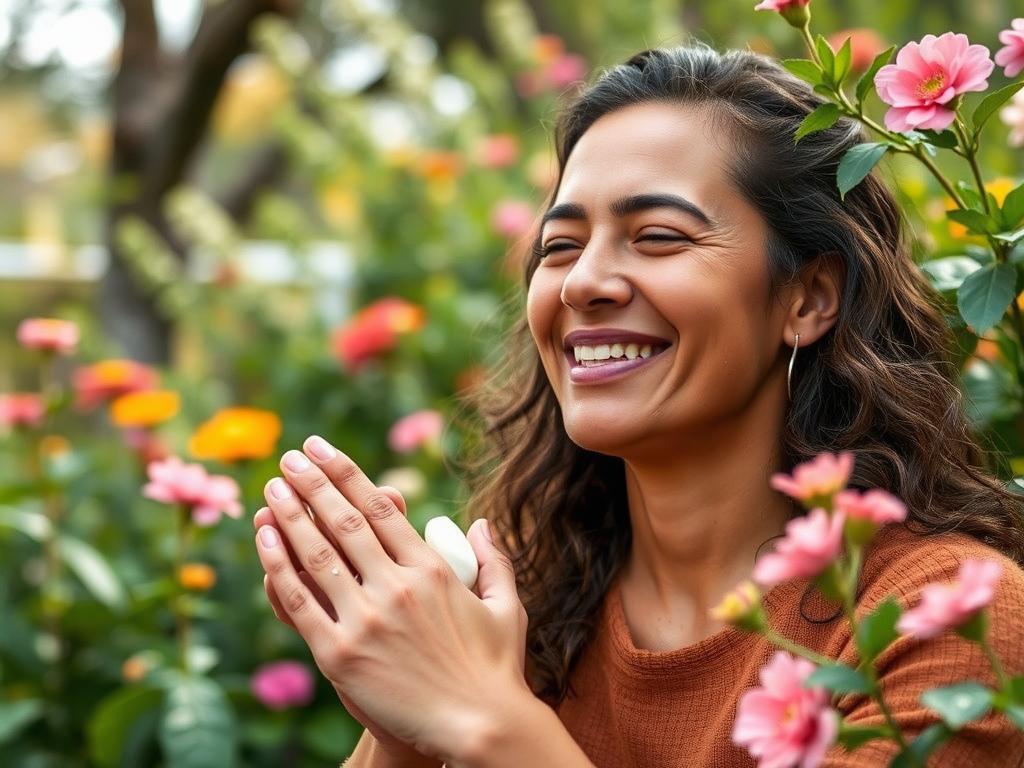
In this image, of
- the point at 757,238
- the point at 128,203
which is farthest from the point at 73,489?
the point at 128,203

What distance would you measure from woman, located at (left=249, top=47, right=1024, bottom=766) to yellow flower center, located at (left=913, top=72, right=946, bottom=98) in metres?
0.36

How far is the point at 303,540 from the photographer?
142 cm

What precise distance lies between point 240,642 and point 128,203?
109 inches

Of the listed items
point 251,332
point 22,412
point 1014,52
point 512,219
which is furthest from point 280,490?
point 251,332

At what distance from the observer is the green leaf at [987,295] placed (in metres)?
1.40

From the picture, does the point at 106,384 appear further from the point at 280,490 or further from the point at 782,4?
the point at 782,4

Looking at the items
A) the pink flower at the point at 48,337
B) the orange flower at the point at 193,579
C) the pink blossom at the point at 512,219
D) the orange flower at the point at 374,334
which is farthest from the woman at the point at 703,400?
the pink blossom at the point at 512,219

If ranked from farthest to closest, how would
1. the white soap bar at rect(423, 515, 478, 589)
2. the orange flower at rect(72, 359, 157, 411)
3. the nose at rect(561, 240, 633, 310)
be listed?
the orange flower at rect(72, 359, 157, 411) < the nose at rect(561, 240, 633, 310) < the white soap bar at rect(423, 515, 478, 589)

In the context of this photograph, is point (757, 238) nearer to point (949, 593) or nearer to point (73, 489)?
point (949, 593)

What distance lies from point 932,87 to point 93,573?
7.32 feet

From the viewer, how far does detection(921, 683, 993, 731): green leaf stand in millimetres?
949

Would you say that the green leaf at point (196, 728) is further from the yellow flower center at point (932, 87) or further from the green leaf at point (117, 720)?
the yellow flower center at point (932, 87)

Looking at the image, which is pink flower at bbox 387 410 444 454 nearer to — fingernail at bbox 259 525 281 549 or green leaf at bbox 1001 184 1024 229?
fingernail at bbox 259 525 281 549

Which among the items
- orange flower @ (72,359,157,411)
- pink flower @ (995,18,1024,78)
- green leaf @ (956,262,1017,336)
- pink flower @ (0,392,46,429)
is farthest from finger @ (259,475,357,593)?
orange flower @ (72,359,157,411)
